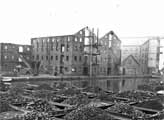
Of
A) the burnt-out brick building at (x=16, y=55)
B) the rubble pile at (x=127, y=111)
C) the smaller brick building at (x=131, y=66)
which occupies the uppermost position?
the burnt-out brick building at (x=16, y=55)

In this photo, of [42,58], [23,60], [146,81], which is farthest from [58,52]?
[146,81]

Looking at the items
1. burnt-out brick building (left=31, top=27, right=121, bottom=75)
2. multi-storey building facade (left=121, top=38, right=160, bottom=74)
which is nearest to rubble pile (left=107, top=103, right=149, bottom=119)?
multi-storey building facade (left=121, top=38, right=160, bottom=74)

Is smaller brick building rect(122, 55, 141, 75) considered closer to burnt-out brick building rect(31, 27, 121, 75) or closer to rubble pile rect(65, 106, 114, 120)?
burnt-out brick building rect(31, 27, 121, 75)

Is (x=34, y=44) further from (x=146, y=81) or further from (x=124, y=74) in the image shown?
(x=146, y=81)

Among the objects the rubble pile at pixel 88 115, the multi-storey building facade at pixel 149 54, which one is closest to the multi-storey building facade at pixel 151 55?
the multi-storey building facade at pixel 149 54

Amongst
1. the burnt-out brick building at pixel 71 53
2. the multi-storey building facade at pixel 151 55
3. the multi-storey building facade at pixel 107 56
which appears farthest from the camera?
the multi-storey building facade at pixel 107 56

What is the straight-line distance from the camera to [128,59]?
8.08 metres

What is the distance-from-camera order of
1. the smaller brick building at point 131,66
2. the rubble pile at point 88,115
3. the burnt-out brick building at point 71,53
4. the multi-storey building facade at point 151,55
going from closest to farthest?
the rubble pile at point 88,115, the multi-storey building facade at point 151,55, the smaller brick building at point 131,66, the burnt-out brick building at point 71,53

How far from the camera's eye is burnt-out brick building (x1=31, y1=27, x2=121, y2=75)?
994 cm

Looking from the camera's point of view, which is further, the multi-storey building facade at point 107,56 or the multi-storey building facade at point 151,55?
the multi-storey building facade at point 107,56

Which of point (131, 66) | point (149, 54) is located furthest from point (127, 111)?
point (131, 66)

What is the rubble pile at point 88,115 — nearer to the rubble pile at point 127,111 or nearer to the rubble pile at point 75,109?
the rubble pile at point 75,109

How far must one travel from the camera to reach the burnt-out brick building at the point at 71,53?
9938mm

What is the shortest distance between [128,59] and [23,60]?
728cm
